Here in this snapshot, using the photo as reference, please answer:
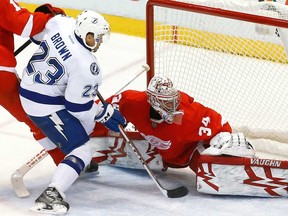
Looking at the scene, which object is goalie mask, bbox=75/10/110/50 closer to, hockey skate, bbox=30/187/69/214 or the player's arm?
the player's arm

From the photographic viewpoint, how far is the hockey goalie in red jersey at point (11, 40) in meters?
3.35

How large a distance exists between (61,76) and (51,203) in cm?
51

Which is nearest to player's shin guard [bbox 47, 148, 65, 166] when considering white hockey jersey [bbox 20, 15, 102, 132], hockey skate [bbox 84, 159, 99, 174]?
hockey skate [bbox 84, 159, 99, 174]

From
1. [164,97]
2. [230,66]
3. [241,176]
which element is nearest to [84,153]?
[164,97]

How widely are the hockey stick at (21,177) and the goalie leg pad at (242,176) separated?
28.5 inches

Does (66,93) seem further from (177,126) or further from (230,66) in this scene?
(230,66)

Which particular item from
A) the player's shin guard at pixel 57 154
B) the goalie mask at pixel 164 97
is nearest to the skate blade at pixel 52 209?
the player's shin guard at pixel 57 154

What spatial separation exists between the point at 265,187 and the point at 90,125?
773 millimetres

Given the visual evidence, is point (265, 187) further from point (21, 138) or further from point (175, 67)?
point (21, 138)

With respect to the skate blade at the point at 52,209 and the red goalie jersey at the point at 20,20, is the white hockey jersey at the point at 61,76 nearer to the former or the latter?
the red goalie jersey at the point at 20,20

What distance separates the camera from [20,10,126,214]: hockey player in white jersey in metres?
3.18

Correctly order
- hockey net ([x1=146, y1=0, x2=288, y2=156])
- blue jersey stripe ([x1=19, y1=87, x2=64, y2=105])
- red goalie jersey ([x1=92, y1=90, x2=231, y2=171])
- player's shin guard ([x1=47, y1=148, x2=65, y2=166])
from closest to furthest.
Result: blue jersey stripe ([x1=19, y1=87, x2=64, y2=105]) → red goalie jersey ([x1=92, y1=90, x2=231, y2=171]) → player's shin guard ([x1=47, y1=148, x2=65, y2=166]) → hockey net ([x1=146, y1=0, x2=288, y2=156])

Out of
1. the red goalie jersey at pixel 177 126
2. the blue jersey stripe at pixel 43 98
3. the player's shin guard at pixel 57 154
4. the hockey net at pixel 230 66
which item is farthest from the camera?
the hockey net at pixel 230 66

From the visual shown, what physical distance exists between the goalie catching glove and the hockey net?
0.50 metres
